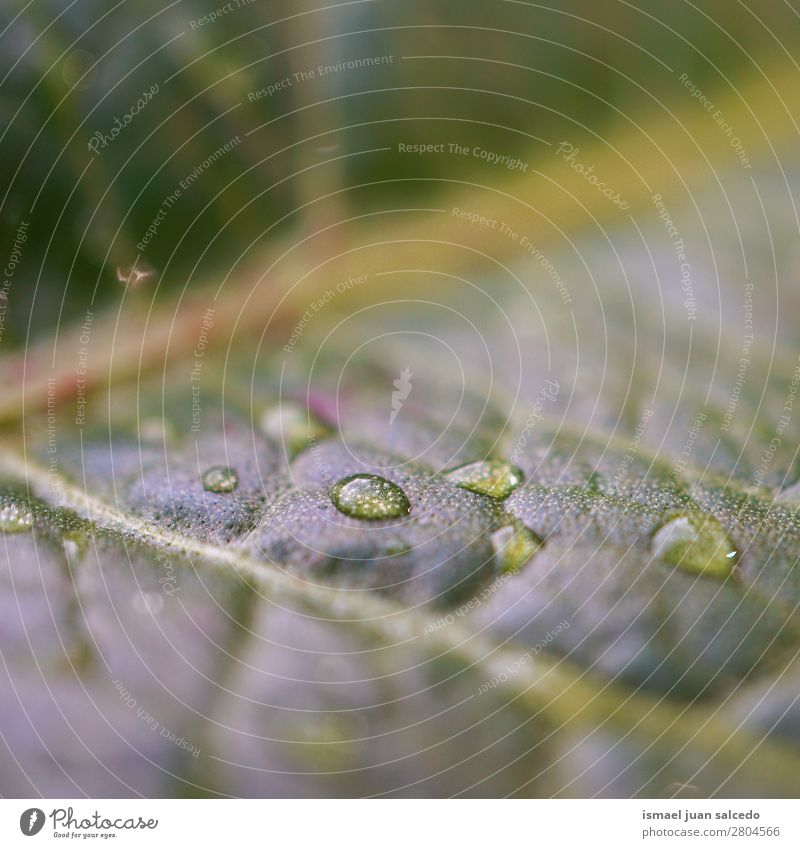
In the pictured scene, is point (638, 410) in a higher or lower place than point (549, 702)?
higher

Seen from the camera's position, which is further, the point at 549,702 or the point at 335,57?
the point at 335,57

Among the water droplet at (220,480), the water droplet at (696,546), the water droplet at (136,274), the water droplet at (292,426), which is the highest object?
the water droplet at (136,274)

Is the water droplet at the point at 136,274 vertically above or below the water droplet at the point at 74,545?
above

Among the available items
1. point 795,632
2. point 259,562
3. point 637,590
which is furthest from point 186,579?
point 795,632

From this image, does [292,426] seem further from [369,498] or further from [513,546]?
[513,546]

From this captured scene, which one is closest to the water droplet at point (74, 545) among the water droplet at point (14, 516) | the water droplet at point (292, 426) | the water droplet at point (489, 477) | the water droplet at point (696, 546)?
the water droplet at point (14, 516)

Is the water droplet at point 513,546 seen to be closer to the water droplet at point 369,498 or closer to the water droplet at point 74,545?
the water droplet at point 369,498
